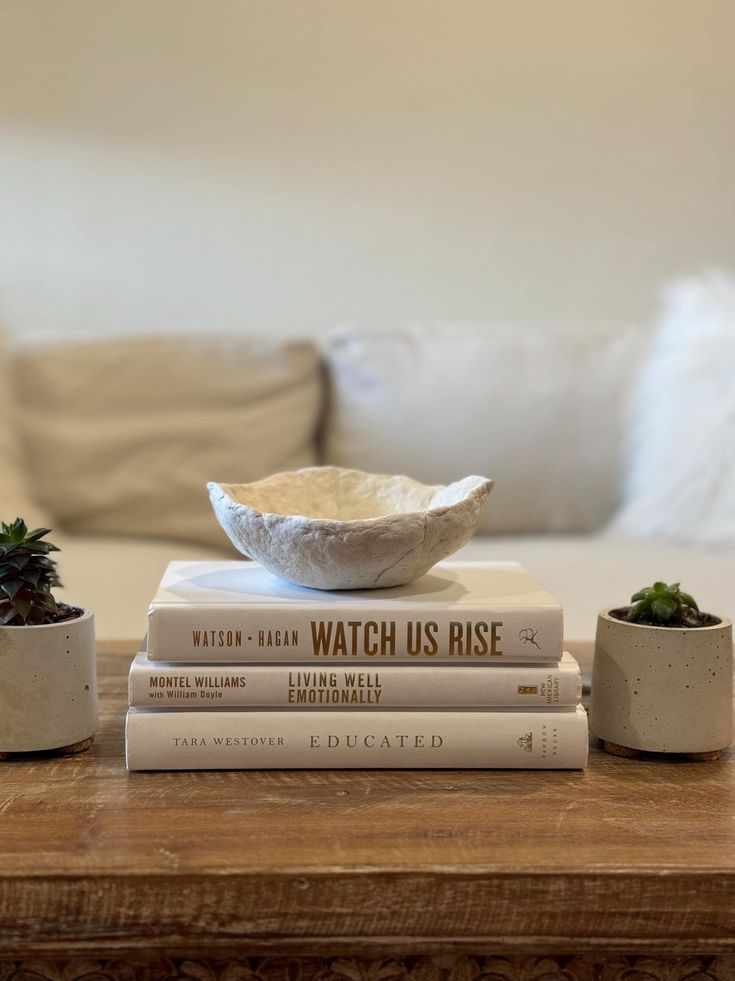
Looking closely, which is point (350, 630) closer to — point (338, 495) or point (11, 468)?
point (338, 495)

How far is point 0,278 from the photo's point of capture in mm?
2428

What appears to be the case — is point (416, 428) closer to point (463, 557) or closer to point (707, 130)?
point (463, 557)

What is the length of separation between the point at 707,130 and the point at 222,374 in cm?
132

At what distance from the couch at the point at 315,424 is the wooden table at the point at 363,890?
4.06ft

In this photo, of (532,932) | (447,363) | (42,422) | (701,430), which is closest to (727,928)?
(532,932)

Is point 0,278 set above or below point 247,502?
above

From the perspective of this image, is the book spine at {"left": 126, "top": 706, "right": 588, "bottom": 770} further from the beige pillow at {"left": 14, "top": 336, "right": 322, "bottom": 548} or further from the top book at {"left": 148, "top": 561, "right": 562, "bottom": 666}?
the beige pillow at {"left": 14, "top": 336, "right": 322, "bottom": 548}

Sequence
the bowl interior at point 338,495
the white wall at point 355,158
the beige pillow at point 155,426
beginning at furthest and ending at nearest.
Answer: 1. the white wall at point 355,158
2. the beige pillow at point 155,426
3. the bowl interior at point 338,495

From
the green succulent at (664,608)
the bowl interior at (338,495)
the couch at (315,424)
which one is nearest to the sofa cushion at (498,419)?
the couch at (315,424)

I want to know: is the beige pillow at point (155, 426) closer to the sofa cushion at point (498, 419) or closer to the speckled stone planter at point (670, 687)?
the sofa cushion at point (498, 419)

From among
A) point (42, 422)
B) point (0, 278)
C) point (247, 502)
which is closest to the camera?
point (247, 502)

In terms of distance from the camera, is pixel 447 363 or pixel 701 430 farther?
pixel 447 363

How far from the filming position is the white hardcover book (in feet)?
2.35

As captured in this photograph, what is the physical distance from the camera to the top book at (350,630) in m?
0.72
